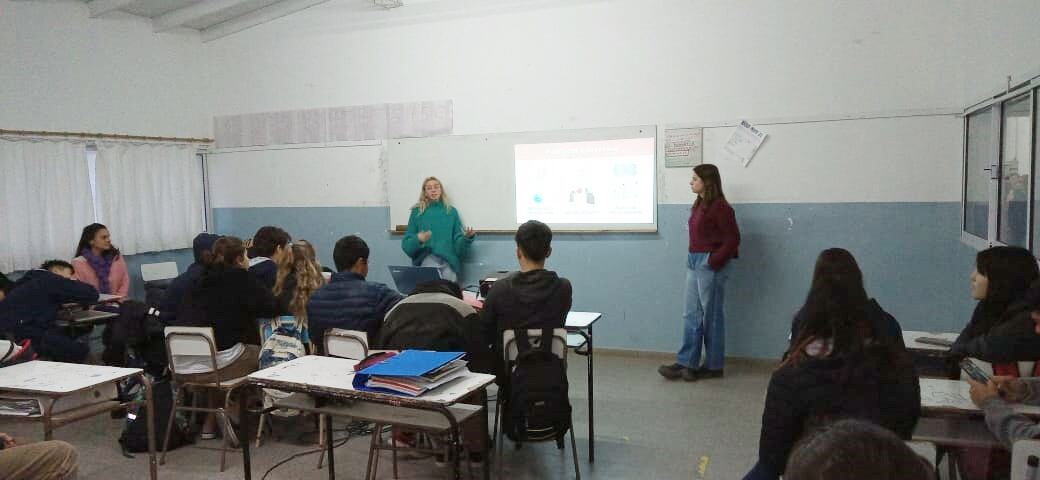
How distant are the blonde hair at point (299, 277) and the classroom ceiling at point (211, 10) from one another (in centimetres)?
305

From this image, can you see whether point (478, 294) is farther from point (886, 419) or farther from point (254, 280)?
point (886, 419)

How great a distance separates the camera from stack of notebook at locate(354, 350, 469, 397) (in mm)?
2375

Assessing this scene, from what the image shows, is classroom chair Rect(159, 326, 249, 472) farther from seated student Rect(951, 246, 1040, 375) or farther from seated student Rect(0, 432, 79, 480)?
seated student Rect(951, 246, 1040, 375)

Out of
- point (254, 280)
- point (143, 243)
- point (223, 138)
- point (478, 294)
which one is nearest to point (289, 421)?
point (254, 280)

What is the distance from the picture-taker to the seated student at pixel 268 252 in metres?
4.20

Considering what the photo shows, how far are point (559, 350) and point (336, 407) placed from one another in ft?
3.19

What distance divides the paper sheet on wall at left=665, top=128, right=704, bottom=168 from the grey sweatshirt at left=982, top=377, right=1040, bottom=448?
3.17 meters

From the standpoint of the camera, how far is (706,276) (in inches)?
192

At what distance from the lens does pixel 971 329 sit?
278cm

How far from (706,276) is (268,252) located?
9.55 feet

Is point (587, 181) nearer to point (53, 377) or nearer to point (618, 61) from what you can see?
point (618, 61)

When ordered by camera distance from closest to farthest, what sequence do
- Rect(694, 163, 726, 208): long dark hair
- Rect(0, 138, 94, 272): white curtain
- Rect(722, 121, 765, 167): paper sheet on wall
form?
Rect(694, 163, 726, 208): long dark hair < Rect(722, 121, 765, 167): paper sheet on wall < Rect(0, 138, 94, 272): white curtain

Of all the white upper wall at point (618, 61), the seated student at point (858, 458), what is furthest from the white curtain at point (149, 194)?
the seated student at point (858, 458)

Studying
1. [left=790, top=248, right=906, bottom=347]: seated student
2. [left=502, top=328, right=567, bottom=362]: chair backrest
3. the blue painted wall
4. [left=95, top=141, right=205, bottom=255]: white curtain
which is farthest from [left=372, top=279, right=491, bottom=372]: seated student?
[left=95, top=141, right=205, bottom=255]: white curtain
